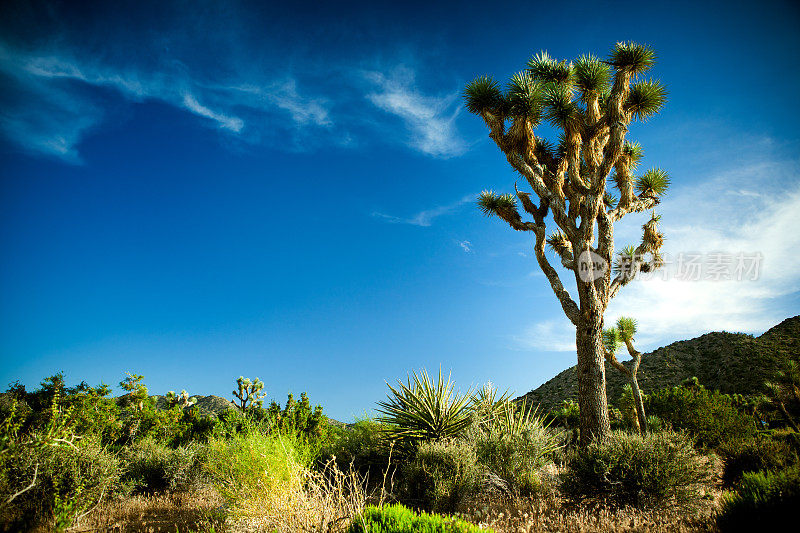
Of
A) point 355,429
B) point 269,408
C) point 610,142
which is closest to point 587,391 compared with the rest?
point 355,429

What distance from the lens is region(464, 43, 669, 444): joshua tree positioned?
32.3 ft

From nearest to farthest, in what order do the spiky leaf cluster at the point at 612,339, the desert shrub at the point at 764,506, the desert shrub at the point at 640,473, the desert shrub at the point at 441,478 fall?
the desert shrub at the point at 764,506
the desert shrub at the point at 640,473
the desert shrub at the point at 441,478
the spiky leaf cluster at the point at 612,339

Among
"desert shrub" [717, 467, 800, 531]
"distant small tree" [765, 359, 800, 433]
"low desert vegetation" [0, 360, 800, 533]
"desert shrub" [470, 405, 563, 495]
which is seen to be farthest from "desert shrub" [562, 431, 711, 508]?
"distant small tree" [765, 359, 800, 433]

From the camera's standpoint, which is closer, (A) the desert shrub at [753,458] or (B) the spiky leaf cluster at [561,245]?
(A) the desert shrub at [753,458]

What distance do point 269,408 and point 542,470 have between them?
373 inches

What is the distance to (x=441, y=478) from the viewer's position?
6242mm

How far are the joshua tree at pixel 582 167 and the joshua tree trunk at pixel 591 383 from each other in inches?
1.0

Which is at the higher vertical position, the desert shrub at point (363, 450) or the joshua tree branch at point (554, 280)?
the joshua tree branch at point (554, 280)

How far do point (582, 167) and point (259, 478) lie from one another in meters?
11.7

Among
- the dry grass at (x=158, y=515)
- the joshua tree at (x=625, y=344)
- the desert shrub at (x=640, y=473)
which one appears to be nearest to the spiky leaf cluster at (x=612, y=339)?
the joshua tree at (x=625, y=344)

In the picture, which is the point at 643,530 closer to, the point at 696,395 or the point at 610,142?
the point at 610,142

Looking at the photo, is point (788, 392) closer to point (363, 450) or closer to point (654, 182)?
point (654, 182)

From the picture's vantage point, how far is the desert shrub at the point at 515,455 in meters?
6.67

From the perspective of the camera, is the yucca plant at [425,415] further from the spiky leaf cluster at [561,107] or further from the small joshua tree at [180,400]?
the small joshua tree at [180,400]
